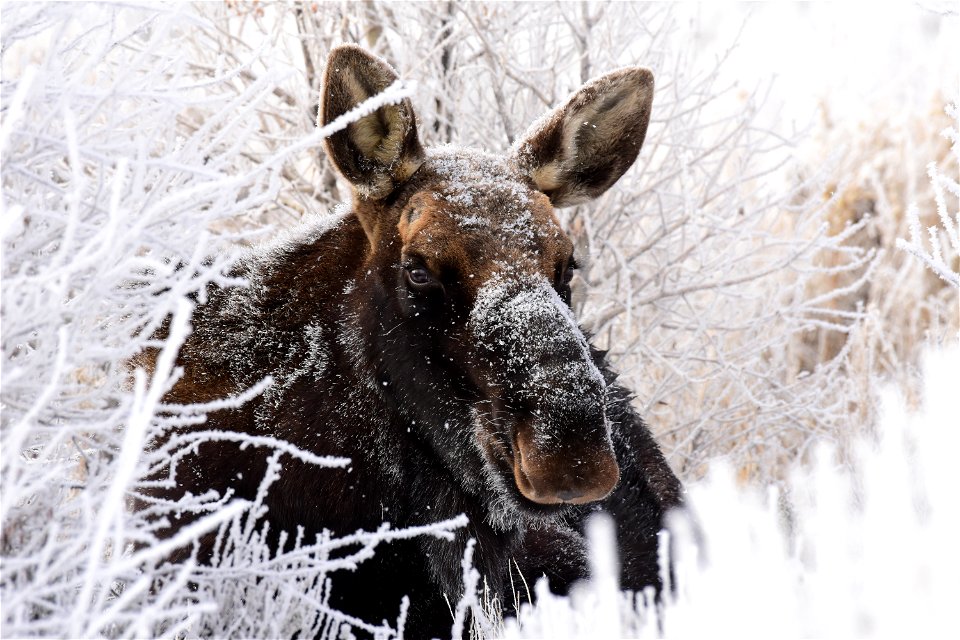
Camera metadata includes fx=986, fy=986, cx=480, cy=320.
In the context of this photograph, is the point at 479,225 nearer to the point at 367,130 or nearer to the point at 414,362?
the point at 414,362

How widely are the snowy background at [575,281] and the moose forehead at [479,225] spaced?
63 cm

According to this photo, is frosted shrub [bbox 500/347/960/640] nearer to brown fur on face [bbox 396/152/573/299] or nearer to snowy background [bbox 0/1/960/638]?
snowy background [bbox 0/1/960/638]

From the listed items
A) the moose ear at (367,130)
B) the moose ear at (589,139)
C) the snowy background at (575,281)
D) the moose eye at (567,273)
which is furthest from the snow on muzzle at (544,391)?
the moose ear at (589,139)

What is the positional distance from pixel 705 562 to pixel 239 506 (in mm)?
2921

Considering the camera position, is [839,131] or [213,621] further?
[839,131]

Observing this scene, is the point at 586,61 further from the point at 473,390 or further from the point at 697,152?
the point at 473,390

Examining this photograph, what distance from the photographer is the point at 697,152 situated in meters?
6.58

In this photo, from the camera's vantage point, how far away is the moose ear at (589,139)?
3.83 meters

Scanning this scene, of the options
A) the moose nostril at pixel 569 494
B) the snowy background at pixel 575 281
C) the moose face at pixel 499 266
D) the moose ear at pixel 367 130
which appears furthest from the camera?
the moose ear at pixel 367 130

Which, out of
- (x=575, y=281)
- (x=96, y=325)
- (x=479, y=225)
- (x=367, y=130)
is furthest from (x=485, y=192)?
(x=575, y=281)

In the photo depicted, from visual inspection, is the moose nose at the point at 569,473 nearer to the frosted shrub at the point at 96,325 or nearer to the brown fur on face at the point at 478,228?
the frosted shrub at the point at 96,325

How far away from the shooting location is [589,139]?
4020 millimetres

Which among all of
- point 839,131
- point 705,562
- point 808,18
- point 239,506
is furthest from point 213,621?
point 808,18

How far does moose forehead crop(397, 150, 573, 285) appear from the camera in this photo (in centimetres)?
324
